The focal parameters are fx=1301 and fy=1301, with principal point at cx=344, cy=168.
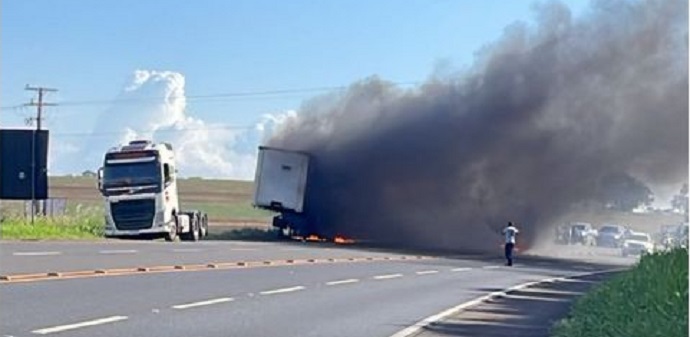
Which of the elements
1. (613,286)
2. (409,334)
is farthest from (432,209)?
(409,334)

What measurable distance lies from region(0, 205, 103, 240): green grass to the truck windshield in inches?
85.5

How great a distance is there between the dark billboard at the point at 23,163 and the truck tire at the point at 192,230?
Result: 6150 mm

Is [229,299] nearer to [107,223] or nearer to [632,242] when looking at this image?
[107,223]

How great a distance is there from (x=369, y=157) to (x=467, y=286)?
108ft

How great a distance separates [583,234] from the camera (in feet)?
213

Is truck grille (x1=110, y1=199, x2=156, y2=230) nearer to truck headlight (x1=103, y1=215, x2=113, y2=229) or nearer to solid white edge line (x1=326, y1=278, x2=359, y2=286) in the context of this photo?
truck headlight (x1=103, y1=215, x2=113, y2=229)

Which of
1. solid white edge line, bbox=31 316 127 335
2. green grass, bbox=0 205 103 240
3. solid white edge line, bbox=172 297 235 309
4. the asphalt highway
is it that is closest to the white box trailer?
green grass, bbox=0 205 103 240

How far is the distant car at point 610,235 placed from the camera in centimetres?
6512

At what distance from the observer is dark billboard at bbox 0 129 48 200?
44.5 m

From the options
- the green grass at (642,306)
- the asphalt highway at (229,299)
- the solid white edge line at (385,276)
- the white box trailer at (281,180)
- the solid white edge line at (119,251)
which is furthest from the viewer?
the white box trailer at (281,180)

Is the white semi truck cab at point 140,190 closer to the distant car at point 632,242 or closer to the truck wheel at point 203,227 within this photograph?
the truck wheel at point 203,227

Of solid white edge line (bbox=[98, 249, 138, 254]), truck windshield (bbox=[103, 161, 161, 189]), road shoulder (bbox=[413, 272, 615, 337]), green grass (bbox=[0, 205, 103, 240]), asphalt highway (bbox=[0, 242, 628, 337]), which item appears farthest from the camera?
truck windshield (bbox=[103, 161, 161, 189])

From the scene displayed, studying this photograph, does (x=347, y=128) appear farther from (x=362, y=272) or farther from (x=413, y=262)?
(x=362, y=272)

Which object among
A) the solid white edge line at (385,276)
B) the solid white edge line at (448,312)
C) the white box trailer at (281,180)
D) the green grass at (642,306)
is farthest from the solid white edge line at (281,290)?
the white box trailer at (281,180)
